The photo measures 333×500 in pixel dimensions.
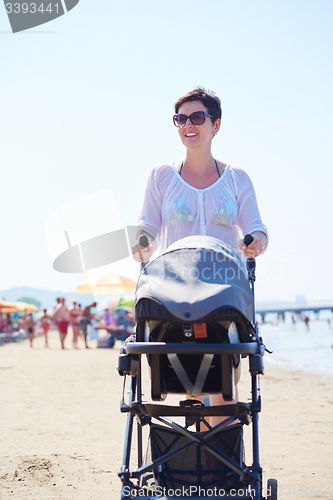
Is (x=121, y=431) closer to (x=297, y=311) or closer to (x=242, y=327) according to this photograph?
(x=242, y=327)

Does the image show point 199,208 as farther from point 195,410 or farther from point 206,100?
point 195,410

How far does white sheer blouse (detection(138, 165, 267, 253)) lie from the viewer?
9.05ft

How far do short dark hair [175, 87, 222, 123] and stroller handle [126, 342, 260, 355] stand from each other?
1.51m

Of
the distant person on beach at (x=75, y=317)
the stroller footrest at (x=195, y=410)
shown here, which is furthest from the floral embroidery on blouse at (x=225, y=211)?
the distant person on beach at (x=75, y=317)

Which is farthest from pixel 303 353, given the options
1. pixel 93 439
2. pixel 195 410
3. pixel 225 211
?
pixel 195 410

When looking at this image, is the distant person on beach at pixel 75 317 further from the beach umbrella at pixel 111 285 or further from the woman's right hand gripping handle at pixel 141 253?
the woman's right hand gripping handle at pixel 141 253

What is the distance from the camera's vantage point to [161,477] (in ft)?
8.78

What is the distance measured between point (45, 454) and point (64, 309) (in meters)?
14.5

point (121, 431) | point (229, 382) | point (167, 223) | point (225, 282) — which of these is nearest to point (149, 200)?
point (167, 223)

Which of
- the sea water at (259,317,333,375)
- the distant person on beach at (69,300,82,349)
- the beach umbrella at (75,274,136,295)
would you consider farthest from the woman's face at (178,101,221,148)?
the distant person on beach at (69,300,82,349)

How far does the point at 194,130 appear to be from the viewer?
2854 mm

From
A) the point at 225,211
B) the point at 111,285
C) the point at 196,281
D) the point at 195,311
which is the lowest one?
the point at 195,311

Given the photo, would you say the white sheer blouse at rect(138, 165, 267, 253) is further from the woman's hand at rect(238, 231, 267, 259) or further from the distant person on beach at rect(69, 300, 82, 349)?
the distant person on beach at rect(69, 300, 82, 349)

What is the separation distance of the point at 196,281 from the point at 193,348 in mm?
292
